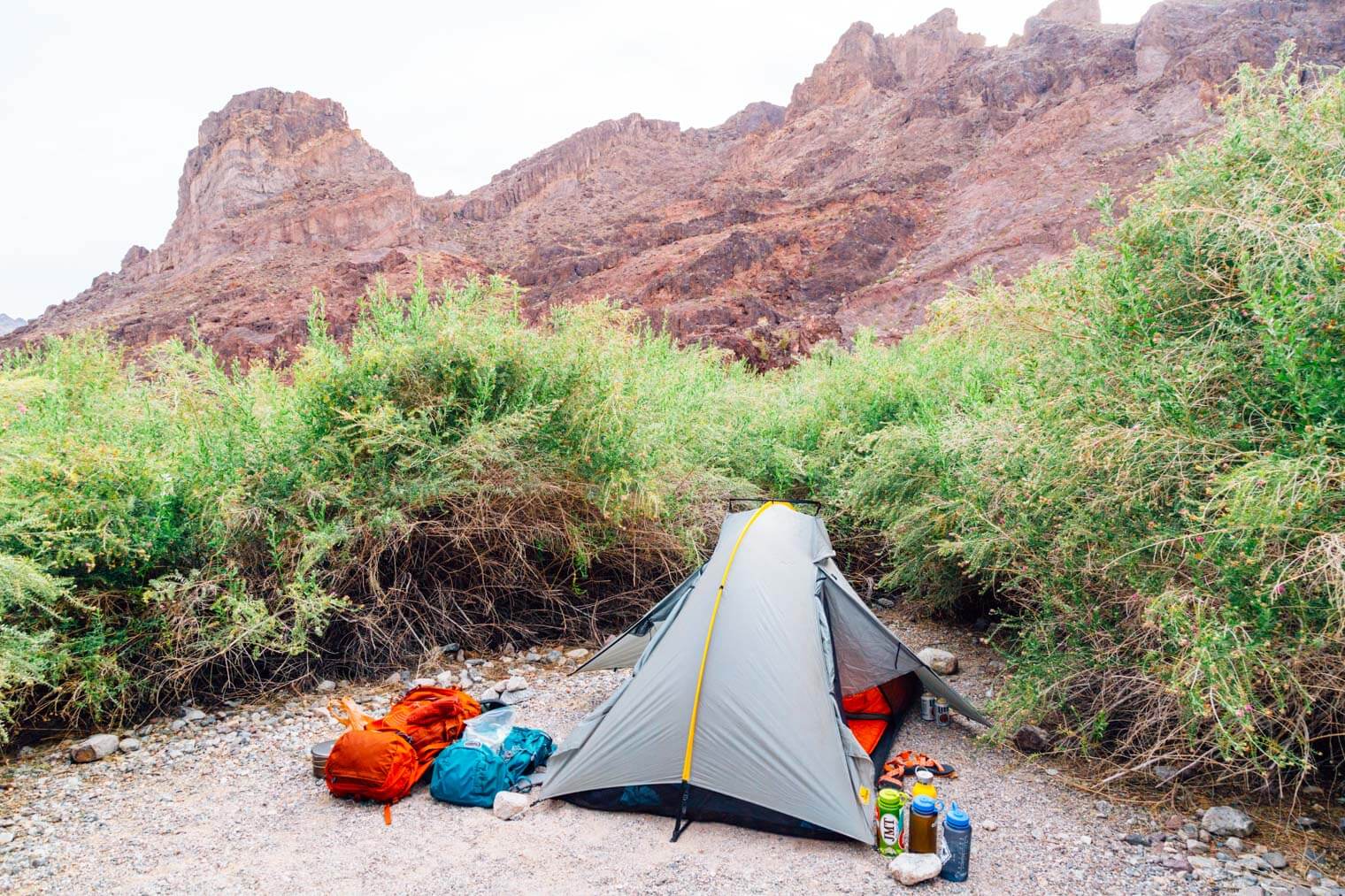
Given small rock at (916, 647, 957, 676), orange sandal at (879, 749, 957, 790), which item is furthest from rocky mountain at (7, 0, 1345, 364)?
orange sandal at (879, 749, 957, 790)

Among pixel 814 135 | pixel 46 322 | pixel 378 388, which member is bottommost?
pixel 378 388

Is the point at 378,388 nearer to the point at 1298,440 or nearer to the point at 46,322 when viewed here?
the point at 1298,440

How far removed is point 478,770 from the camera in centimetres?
397

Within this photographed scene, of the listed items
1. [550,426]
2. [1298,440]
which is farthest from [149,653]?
[1298,440]

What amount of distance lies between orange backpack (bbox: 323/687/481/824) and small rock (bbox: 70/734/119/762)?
1.50 meters

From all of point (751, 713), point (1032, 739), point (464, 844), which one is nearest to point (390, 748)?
point (464, 844)

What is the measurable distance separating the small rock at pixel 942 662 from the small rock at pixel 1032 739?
4.22 feet

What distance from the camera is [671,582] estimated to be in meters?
7.19

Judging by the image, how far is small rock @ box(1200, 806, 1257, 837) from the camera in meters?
3.36

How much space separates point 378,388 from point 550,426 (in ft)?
4.70

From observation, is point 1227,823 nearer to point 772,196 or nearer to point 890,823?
point 890,823

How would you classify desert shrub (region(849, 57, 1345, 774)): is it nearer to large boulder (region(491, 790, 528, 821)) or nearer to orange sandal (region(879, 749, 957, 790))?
orange sandal (region(879, 749, 957, 790))

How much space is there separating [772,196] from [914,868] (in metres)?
41.2

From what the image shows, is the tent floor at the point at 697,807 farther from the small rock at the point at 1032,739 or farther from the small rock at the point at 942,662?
the small rock at the point at 942,662
